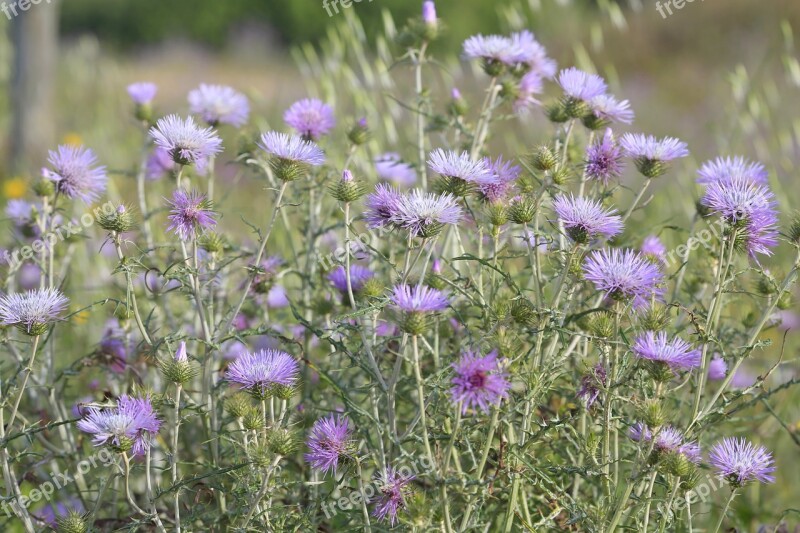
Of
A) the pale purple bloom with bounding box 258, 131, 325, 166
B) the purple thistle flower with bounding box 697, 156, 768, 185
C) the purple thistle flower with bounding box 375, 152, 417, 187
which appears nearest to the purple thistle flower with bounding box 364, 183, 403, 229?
the pale purple bloom with bounding box 258, 131, 325, 166

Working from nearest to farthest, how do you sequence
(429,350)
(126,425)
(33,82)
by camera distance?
(126,425)
(429,350)
(33,82)

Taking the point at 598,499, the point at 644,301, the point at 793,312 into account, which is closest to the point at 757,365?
the point at 793,312

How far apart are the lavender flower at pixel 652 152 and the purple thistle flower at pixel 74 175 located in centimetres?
116

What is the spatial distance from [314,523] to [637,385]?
647mm

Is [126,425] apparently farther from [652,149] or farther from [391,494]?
[652,149]

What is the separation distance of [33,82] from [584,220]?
606 cm

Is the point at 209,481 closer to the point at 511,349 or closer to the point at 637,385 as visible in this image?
the point at 511,349

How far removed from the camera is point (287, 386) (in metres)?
1.52

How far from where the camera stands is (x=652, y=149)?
1.77 meters

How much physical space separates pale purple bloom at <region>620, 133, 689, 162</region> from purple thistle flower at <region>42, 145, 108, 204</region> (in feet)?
3.78

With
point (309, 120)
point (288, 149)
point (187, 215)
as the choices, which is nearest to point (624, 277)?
point (288, 149)

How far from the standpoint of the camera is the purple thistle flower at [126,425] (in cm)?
145

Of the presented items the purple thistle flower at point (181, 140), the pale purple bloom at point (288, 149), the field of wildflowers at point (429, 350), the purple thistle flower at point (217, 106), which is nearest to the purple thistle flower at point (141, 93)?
the field of wildflowers at point (429, 350)

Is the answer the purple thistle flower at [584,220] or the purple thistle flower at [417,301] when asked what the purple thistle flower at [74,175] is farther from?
the purple thistle flower at [584,220]
